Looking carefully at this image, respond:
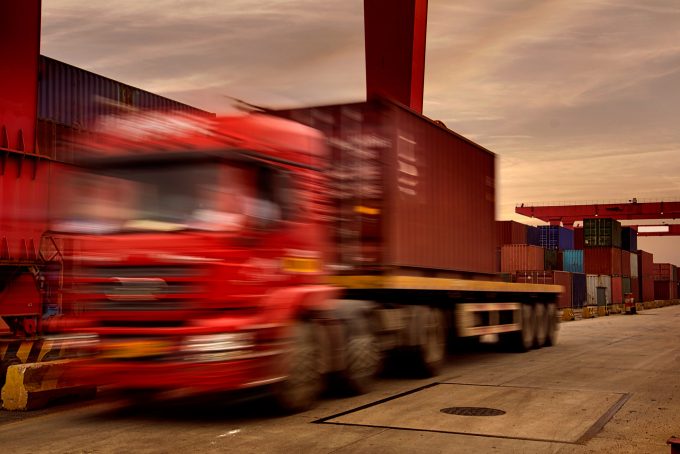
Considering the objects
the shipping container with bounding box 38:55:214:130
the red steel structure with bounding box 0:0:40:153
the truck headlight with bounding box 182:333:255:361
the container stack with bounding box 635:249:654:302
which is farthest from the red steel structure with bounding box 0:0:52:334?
the container stack with bounding box 635:249:654:302

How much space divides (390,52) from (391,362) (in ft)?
22.5

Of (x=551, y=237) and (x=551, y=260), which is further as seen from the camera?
(x=551, y=237)

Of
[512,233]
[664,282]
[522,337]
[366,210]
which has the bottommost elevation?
[522,337]

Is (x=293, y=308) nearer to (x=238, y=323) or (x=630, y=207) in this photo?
(x=238, y=323)

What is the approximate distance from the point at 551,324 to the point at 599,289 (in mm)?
29752

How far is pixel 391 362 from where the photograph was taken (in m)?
12.9

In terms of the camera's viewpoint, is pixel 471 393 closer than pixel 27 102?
Yes

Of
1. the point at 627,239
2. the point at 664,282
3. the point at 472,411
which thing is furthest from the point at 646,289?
the point at 472,411

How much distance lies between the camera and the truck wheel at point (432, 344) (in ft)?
38.8

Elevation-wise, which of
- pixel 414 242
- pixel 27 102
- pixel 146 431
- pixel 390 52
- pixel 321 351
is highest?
pixel 390 52

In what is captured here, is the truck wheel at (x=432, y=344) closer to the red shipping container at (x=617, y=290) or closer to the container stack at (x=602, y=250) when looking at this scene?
the container stack at (x=602, y=250)

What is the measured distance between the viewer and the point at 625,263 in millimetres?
55969

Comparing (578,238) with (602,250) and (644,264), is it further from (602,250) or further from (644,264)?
(644,264)

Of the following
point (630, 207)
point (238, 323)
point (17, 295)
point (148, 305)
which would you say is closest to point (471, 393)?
point (238, 323)
